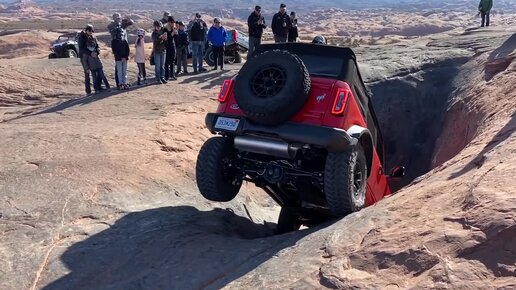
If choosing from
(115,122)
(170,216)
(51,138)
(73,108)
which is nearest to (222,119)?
(170,216)

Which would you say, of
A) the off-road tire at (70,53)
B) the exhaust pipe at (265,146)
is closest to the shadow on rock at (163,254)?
the exhaust pipe at (265,146)

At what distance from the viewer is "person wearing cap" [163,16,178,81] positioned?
46.1ft

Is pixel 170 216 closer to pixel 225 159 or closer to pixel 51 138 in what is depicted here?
pixel 225 159

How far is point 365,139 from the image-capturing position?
270 inches

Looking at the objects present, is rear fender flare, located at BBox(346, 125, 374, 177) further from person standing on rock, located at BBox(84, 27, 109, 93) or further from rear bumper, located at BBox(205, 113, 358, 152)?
person standing on rock, located at BBox(84, 27, 109, 93)

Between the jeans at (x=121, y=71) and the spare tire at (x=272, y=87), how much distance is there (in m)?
7.51

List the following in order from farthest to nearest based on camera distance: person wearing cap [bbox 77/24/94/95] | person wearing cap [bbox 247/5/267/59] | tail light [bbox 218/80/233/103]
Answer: person wearing cap [bbox 247/5/267/59] < person wearing cap [bbox 77/24/94/95] < tail light [bbox 218/80/233/103]

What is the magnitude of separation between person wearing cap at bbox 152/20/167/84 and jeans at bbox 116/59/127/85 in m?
0.79

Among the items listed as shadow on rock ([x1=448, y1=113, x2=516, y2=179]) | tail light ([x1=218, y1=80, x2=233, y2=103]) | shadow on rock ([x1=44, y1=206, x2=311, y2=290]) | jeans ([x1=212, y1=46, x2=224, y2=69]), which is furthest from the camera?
jeans ([x1=212, y1=46, x2=224, y2=69])

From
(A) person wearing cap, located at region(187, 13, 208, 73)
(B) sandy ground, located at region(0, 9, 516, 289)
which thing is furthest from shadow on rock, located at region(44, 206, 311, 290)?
(A) person wearing cap, located at region(187, 13, 208, 73)

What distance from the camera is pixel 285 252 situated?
521 cm

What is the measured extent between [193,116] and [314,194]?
464 centimetres

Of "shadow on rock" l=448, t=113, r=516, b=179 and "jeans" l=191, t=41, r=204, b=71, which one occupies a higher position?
"shadow on rock" l=448, t=113, r=516, b=179

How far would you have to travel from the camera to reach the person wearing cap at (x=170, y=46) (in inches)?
553
